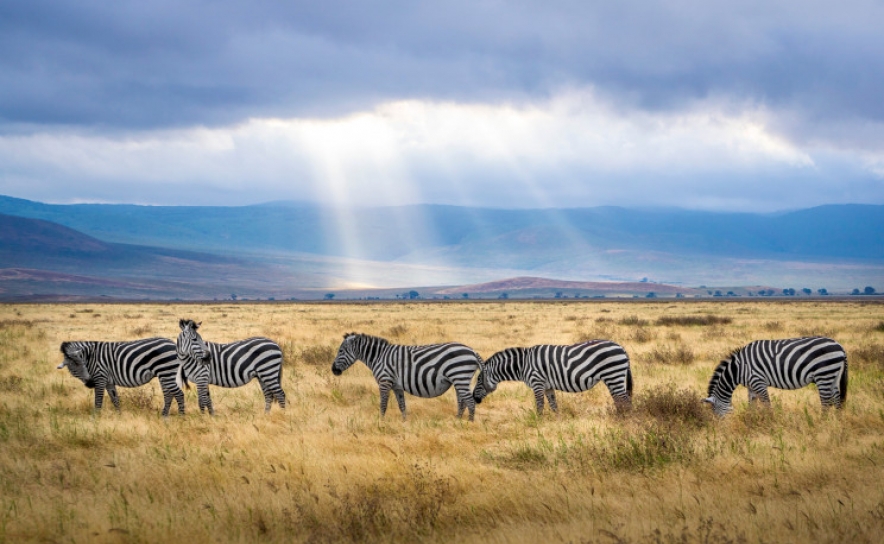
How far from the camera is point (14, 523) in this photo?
25.9ft

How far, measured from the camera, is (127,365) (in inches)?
577

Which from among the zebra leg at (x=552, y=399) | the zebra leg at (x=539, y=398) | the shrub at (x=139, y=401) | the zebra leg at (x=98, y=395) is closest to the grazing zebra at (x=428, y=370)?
the zebra leg at (x=539, y=398)

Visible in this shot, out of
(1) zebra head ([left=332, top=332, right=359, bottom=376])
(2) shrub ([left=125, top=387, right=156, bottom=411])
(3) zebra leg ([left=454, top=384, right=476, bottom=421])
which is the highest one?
(1) zebra head ([left=332, top=332, right=359, bottom=376])

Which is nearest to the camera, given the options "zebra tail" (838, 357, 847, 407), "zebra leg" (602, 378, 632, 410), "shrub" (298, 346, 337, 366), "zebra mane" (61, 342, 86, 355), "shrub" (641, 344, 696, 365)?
"zebra tail" (838, 357, 847, 407)

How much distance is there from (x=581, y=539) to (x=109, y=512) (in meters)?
5.04

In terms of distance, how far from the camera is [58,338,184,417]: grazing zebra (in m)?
14.6

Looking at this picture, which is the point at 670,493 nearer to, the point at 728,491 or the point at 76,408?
the point at 728,491

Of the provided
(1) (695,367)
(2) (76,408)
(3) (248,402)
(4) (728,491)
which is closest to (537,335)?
(1) (695,367)

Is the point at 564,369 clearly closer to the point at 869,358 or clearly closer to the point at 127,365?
the point at 127,365

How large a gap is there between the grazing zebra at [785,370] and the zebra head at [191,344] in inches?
363

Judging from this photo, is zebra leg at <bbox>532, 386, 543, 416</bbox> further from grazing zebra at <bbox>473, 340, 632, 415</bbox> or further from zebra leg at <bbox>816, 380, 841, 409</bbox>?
zebra leg at <bbox>816, 380, 841, 409</bbox>

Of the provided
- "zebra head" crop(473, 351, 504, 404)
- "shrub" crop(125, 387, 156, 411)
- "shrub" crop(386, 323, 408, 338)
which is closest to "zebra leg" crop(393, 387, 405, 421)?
"zebra head" crop(473, 351, 504, 404)

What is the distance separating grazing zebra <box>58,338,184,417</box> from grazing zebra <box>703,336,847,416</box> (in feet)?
33.0

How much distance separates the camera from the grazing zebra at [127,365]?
14.6 metres
